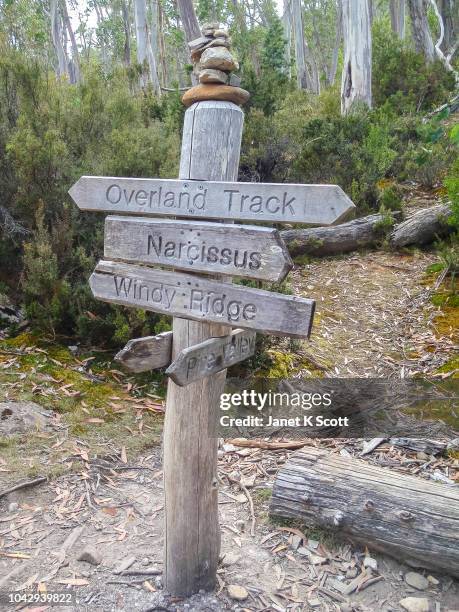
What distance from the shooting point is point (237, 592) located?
2.67 metres

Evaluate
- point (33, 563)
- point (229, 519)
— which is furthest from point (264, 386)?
point (33, 563)

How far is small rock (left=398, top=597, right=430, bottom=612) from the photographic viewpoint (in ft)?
8.44

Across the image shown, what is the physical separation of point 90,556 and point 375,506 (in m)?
1.53

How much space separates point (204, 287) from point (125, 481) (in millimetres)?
1955

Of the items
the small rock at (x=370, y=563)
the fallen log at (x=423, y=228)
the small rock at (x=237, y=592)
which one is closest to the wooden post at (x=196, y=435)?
the small rock at (x=237, y=592)

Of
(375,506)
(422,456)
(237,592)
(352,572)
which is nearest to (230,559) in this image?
(237,592)

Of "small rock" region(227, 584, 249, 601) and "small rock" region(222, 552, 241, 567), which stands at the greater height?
"small rock" region(227, 584, 249, 601)

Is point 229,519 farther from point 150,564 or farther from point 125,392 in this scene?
point 125,392

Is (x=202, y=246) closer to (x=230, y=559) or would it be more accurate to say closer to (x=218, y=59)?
(x=218, y=59)

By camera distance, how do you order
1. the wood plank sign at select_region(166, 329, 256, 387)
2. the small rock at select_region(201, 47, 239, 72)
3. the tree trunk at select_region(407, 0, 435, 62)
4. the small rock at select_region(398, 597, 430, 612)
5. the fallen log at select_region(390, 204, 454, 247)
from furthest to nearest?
the tree trunk at select_region(407, 0, 435, 62)
the fallen log at select_region(390, 204, 454, 247)
the small rock at select_region(398, 597, 430, 612)
the small rock at select_region(201, 47, 239, 72)
the wood plank sign at select_region(166, 329, 256, 387)

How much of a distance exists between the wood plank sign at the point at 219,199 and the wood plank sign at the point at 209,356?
525mm

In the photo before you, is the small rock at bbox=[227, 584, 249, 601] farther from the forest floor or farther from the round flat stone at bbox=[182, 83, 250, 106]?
the round flat stone at bbox=[182, 83, 250, 106]

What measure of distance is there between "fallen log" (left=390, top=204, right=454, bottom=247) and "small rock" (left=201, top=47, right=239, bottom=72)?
5220 mm
